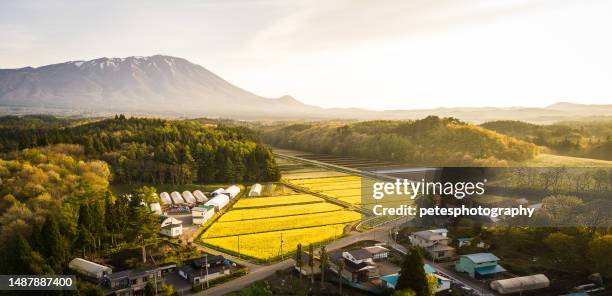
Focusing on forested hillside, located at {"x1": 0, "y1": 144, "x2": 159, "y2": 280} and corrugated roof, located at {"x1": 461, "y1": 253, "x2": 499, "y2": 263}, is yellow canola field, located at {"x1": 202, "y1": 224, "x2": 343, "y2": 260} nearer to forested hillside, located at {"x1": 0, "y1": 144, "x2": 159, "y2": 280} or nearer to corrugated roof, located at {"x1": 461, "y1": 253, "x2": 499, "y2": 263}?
forested hillside, located at {"x1": 0, "y1": 144, "x2": 159, "y2": 280}

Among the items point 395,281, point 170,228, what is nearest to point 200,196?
point 170,228

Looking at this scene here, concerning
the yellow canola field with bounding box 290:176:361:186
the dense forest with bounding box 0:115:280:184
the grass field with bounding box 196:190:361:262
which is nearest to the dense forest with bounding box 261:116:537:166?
the yellow canola field with bounding box 290:176:361:186

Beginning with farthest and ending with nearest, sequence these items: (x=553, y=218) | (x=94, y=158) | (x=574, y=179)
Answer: (x=94, y=158), (x=574, y=179), (x=553, y=218)

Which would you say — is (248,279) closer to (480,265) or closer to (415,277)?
(415,277)

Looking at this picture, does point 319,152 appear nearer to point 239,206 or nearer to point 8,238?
point 239,206

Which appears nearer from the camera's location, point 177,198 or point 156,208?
point 156,208

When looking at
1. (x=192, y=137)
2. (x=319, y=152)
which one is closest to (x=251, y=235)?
(x=192, y=137)
